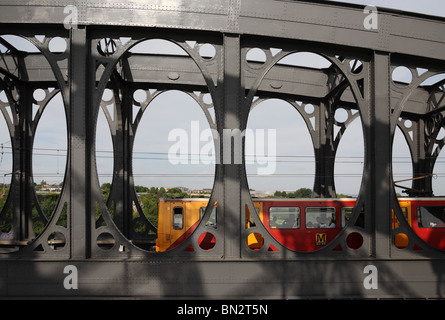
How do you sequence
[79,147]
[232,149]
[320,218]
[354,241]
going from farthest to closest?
[354,241] < [320,218] < [232,149] < [79,147]

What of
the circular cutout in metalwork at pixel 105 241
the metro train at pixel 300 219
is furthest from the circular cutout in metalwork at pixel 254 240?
the circular cutout in metalwork at pixel 105 241

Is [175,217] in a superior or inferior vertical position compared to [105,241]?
superior

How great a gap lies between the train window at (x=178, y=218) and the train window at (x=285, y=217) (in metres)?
2.81

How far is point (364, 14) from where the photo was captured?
334 inches

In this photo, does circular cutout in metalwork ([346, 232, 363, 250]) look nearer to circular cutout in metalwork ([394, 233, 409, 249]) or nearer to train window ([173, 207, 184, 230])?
circular cutout in metalwork ([394, 233, 409, 249])

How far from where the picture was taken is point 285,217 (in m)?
11.1

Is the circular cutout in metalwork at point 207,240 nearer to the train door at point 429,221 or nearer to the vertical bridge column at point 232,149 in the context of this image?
the vertical bridge column at point 232,149

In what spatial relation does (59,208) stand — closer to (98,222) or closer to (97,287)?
(97,287)

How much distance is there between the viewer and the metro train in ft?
35.9

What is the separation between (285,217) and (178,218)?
3.39 meters

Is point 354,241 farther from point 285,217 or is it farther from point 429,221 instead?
point 285,217

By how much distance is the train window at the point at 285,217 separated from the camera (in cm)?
1094

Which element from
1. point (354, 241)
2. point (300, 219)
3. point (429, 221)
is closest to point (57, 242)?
point (300, 219)

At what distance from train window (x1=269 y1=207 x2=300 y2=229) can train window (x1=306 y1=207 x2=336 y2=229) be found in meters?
0.35
